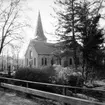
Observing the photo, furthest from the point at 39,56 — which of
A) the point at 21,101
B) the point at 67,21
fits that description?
the point at 21,101

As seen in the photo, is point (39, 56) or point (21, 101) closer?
point (21, 101)

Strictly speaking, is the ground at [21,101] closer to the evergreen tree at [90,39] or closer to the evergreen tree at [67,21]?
the evergreen tree at [90,39]

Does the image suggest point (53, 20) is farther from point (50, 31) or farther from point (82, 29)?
point (82, 29)

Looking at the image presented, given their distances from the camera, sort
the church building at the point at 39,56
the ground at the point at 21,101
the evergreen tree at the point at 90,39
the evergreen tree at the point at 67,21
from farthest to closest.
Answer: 1. the church building at the point at 39,56
2. the evergreen tree at the point at 67,21
3. the evergreen tree at the point at 90,39
4. the ground at the point at 21,101

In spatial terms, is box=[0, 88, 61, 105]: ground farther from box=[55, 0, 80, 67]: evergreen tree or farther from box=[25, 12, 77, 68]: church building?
box=[25, 12, 77, 68]: church building

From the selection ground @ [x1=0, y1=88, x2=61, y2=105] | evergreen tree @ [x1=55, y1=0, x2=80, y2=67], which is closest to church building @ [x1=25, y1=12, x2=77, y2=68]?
evergreen tree @ [x1=55, y1=0, x2=80, y2=67]

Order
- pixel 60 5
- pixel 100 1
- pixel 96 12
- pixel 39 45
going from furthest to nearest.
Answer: pixel 39 45 → pixel 60 5 → pixel 96 12 → pixel 100 1

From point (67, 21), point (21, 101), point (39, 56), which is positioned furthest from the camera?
point (39, 56)

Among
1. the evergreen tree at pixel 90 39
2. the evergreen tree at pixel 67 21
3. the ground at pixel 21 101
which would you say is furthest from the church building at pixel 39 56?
the ground at pixel 21 101

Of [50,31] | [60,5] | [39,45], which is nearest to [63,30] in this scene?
[50,31]

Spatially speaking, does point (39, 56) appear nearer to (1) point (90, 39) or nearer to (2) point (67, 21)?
(2) point (67, 21)

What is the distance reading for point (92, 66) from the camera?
18.5m

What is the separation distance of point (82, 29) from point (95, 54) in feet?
12.5

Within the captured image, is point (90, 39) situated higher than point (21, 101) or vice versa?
point (90, 39)
